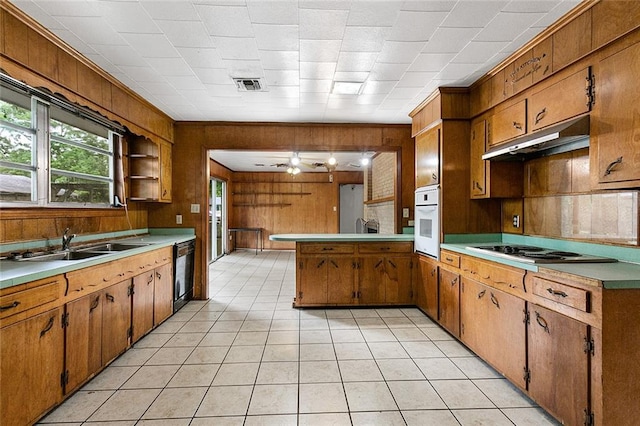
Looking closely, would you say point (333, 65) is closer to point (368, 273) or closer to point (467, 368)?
point (368, 273)

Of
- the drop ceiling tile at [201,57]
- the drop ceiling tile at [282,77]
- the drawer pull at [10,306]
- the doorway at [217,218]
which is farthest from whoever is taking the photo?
the doorway at [217,218]

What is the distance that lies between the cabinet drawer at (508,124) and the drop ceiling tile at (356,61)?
1.26 metres

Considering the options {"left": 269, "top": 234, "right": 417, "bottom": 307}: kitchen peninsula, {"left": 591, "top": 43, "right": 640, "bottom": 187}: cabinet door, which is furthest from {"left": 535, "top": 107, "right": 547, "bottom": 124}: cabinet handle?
{"left": 269, "top": 234, "right": 417, "bottom": 307}: kitchen peninsula

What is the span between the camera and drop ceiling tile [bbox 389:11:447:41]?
1.98 metres

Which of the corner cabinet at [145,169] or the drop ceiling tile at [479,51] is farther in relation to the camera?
the corner cabinet at [145,169]

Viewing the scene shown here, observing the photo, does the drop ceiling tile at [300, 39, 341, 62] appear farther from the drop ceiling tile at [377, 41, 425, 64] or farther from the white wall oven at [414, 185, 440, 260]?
the white wall oven at [414, 185, 440, 260]

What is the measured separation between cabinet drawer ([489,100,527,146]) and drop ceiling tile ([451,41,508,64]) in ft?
1.55

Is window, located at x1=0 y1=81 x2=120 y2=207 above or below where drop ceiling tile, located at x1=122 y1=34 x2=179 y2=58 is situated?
below

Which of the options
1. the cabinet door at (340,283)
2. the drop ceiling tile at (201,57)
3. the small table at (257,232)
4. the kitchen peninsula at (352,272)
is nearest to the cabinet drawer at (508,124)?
the kitchen peninsula at (352,272)

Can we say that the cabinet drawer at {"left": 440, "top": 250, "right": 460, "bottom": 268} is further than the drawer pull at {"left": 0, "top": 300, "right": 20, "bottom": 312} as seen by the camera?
Yes

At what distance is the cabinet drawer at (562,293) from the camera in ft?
5.13

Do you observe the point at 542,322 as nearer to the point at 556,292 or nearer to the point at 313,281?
Answer: the point at 556,292

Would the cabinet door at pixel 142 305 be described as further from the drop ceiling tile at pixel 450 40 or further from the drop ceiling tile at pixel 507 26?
the drop ceiling tile at pixel 507 26

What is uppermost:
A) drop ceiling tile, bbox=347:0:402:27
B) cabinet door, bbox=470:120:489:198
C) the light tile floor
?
drop ceiling tile, bbox=347:0:402:27
